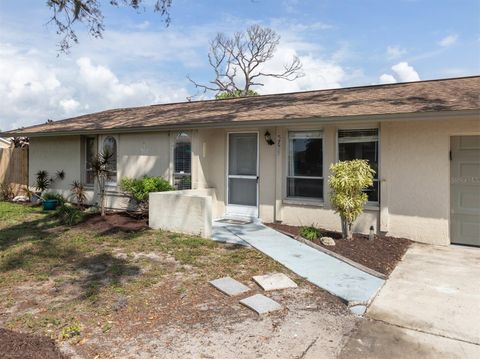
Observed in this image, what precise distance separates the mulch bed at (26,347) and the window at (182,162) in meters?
6.93

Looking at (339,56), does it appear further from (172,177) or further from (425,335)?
(425,335)

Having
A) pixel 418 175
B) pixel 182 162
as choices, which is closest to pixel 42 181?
pixel 182 162

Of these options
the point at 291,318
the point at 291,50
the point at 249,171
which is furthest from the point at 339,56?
the point at 291,318

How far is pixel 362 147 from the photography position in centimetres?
827

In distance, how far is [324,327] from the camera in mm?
4020

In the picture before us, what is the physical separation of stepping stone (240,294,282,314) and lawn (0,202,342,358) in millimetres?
121

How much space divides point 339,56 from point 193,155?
1516cm

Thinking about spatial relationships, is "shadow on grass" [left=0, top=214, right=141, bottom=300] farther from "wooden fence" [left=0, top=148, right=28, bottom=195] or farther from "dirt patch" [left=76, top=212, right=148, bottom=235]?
"wooden fence" [left=0, top=148, right=28, bottom=195]

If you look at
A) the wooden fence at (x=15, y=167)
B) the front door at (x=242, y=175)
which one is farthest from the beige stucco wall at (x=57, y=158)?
the front door at (x=242, y=175)

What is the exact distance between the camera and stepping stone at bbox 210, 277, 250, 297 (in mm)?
5000

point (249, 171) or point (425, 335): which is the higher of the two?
point (249, 171)

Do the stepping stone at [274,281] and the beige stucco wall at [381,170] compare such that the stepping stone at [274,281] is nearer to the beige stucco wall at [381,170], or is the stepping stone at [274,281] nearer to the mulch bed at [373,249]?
the mulch bed at [373,249]

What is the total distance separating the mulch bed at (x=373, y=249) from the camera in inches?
243

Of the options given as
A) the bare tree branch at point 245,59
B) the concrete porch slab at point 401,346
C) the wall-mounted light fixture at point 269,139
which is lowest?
the concrete porch slab at point 401,346
